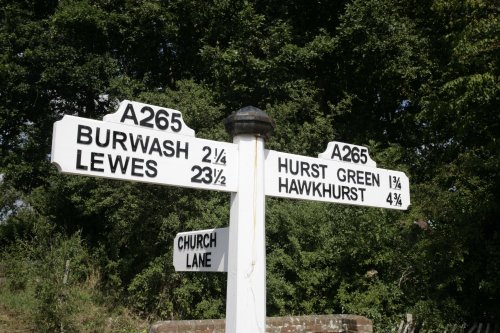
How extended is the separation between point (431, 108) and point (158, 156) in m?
7.42

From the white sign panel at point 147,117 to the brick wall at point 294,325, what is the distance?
132 inches

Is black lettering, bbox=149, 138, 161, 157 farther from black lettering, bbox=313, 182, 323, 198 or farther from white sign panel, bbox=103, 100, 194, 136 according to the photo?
black lettering, bbox=313, 182, 323, 198

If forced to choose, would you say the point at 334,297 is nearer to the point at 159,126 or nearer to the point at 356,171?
the point at 356,171

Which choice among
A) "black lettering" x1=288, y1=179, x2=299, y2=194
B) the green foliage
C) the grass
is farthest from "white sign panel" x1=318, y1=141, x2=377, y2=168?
the grass

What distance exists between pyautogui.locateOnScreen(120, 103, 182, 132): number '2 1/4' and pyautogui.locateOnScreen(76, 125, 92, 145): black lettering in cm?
17

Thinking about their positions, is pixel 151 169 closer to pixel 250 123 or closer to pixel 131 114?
pixel 131 114

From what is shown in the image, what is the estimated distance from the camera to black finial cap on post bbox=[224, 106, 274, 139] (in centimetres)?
238

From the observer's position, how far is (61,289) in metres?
7.80

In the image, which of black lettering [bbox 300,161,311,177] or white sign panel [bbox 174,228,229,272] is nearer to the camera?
white sign panel [bbox 174,228,229,272]

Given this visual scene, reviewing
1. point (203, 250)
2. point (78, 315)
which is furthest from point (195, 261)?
point (78, 315)

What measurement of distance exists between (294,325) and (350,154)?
3349 millimetres

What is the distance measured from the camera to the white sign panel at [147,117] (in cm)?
217

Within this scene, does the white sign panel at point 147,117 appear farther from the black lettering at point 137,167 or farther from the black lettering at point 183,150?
the black lettering at point 137,167

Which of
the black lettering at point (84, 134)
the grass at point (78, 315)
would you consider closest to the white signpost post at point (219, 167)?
the black lettering at point (84, 134)
